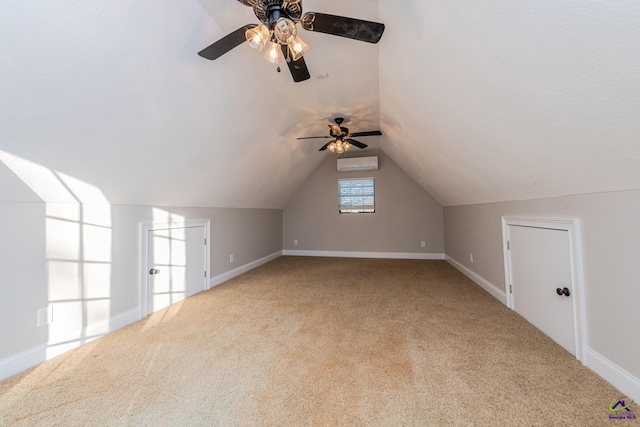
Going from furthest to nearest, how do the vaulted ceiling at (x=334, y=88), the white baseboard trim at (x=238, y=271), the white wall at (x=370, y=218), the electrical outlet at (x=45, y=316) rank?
1. the white wall at (x=370, y=218)
2. the white baseboard trim at (x=238, y=271)
3. the electrical outlet at (x=45, y=316)
4. the vaulted ceiling at (x=334, y=88)

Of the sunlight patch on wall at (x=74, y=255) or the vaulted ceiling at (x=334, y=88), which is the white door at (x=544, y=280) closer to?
the vaulted ceiling at (x=334, y=88)

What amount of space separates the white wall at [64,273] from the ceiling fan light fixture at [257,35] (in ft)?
6.41

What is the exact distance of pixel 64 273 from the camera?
75.5 inches

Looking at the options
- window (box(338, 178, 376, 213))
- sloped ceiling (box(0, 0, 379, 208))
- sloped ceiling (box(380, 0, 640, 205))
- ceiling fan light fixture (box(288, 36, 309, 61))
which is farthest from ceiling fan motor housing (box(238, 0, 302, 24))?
window (box(338, 178, 376, 213))

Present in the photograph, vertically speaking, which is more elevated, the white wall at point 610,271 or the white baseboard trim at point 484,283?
the white wall at point 610,271

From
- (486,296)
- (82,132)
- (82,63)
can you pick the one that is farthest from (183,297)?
(486,296)

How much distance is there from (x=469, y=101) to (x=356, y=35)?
0.95m

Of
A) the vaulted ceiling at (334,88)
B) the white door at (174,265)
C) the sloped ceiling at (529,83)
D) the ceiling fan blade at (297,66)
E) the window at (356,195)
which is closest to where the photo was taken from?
the sloped ceiling at (529,83)

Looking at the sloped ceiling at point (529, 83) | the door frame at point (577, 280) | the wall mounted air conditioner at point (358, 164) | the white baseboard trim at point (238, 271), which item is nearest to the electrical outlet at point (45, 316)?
the white baseboard trim at point (238, 271)

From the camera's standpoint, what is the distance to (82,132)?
1612mm

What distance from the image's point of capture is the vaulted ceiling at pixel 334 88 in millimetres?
1061

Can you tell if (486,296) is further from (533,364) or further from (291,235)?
(291,235)

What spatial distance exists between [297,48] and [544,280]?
265 centimetres

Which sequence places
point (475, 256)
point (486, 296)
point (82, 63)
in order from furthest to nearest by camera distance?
point (475, 256), point (486, 296), point (82, 63)
